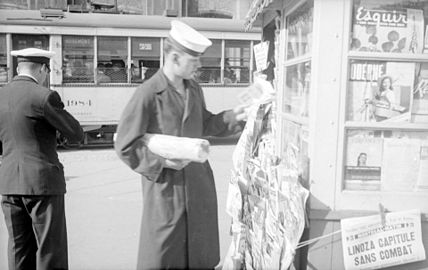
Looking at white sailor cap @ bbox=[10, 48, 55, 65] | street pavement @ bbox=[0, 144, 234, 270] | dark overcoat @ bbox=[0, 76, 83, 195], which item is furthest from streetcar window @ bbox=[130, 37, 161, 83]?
dark overcoat @ bbox=[0, 76, 83, 195]

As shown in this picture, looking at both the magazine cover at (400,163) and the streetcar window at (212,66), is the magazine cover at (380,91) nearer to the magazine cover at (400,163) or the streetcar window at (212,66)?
the magazine cover at (400,163)

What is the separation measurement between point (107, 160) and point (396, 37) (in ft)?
24.1

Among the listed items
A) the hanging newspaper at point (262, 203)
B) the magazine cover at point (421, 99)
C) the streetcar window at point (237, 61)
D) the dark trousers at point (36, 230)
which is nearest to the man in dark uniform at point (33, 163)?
the dark trousers at point (36, 230)

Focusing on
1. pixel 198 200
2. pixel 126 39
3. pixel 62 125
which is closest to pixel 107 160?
pixel 126 39

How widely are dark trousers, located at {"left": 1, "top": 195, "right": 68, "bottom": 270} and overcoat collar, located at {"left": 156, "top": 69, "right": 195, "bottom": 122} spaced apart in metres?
1.18

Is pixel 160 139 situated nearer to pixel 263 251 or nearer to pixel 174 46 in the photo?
pixel 174 46

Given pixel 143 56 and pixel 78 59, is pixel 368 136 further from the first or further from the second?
pixel 78 59

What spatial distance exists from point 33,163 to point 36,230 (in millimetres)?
438

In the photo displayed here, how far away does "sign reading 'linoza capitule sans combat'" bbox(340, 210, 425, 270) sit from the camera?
7.92 feet

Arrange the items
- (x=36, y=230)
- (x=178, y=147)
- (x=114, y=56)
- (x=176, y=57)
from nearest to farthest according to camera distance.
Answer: (x=178, y=147) < (x=176, y=57) < (x=36, y=230) < (x=114, y=56)

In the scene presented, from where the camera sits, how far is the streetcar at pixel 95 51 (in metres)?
9.47

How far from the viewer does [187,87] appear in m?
2.35

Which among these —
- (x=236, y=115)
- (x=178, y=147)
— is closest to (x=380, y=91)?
(x=236, y=115)

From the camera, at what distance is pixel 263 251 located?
8.69 feet
